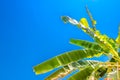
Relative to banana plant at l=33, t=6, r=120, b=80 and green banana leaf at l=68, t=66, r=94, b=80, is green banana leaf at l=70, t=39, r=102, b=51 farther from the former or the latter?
green banana leaf at l=68, t=66, r=94, b=80

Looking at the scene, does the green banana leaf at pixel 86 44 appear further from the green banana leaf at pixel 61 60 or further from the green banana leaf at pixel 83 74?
the green banana leaf at pixel 83 74

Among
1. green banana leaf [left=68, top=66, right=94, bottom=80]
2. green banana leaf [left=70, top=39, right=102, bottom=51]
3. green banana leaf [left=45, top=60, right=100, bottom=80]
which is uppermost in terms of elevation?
green banana leaf [left=70, top=39, right=102, bottom=51]

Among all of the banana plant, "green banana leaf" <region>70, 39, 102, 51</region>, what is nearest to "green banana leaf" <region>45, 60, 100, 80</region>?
the banana plant

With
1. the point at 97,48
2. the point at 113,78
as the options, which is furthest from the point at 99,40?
the point at 113,78

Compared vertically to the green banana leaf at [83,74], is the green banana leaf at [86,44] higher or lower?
higher

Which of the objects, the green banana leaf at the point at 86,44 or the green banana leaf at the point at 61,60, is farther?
the green banana leaf at the point at 86,44

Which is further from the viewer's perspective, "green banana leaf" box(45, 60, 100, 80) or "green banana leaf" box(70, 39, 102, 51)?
"green banana leaf" box(70, 39, 102, 51)

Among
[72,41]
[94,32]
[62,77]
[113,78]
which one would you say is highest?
[72,41]

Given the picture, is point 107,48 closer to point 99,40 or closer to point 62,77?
point 99,40

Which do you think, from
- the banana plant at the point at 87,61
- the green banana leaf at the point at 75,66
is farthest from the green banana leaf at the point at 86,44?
the green banana leaf at the point at 75,66
